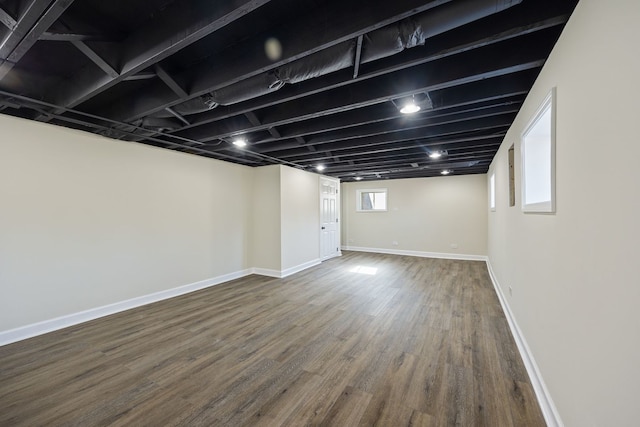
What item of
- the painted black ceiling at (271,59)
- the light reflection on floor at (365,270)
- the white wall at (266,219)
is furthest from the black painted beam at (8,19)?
the light reflection on floor at (365,270)

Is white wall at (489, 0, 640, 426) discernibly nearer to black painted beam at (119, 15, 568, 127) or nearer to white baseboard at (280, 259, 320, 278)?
black painted beam at (119, 15, 568, 127)

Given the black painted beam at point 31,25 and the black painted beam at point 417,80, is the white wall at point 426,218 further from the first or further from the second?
the black painted beam at point 31,25

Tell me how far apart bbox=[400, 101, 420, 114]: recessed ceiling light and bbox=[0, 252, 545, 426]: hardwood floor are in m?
2.35

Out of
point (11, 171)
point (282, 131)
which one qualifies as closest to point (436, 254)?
point (282, 131)

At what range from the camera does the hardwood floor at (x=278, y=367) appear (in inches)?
69.9

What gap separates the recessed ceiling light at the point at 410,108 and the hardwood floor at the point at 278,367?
7.72ft

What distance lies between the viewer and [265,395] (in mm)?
1961

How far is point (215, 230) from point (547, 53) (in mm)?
5034

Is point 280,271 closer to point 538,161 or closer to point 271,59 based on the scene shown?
point 271,59

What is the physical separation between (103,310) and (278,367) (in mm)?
2764

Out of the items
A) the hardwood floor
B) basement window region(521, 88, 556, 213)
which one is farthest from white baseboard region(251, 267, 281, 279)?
basement window region(521, 88, 556, 213)

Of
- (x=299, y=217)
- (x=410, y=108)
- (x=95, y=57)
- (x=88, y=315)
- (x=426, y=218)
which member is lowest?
(x=88, y=315)

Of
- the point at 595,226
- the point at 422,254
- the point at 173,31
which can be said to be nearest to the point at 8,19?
the point at 173,31

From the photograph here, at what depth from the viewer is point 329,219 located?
7.23 meters
